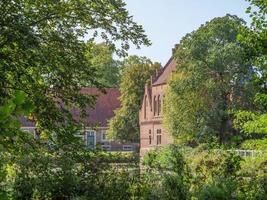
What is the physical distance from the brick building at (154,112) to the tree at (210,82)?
1323 cm

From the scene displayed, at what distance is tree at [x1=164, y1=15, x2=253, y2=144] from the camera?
41.8 metres

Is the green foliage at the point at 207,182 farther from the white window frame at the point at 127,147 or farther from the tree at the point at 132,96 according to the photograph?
the white window frame at the point at 127,147

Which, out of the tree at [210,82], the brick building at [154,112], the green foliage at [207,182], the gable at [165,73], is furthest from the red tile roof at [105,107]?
the green foliage at [207,182]

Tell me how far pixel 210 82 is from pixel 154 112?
18.6 m

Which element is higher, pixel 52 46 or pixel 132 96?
pixel 132 96

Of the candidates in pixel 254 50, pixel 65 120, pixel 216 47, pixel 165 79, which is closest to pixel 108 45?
pixel 65 120

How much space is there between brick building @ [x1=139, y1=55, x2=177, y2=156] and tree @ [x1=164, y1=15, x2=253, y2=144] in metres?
13.2

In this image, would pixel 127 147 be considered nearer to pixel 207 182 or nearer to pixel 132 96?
pixel 132 96

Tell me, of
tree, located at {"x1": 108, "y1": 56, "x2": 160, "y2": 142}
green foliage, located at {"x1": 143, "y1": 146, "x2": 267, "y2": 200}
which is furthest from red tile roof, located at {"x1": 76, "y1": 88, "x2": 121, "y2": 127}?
green foliage, located at {"x1": 143, "y1": 146, "x2": 267, "y2": 200}

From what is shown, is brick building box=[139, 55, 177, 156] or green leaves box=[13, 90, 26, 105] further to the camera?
brick building box=[139, 55, 177, 156]

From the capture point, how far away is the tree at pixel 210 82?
41.8m

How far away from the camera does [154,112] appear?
5984 centimetres

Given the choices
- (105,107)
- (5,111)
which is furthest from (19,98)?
(105,107)

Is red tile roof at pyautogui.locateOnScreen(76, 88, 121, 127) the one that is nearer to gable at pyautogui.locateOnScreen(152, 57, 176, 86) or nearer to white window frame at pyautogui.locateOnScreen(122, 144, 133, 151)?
white window frame at pyautogui.locateOnScreen(122, 144, 133, 151)
